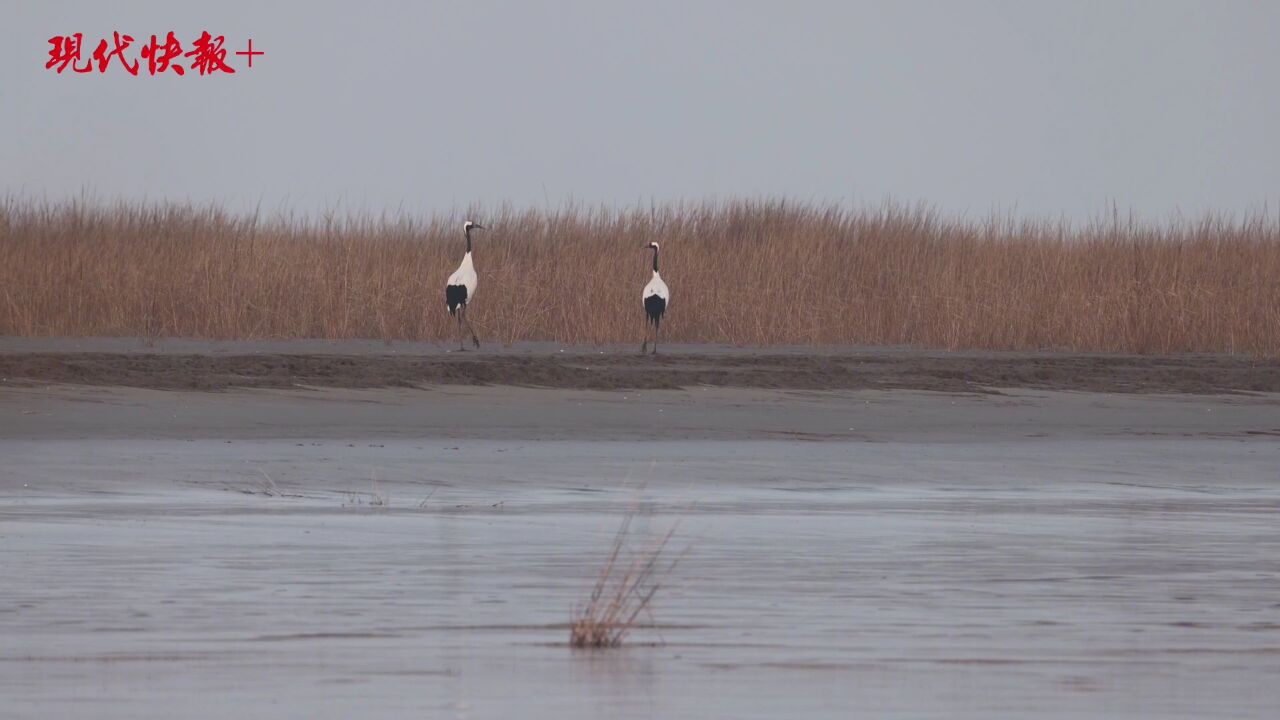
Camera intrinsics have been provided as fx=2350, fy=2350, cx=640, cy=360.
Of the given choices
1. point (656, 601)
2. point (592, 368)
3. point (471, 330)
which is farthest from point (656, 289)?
point (656, 601)

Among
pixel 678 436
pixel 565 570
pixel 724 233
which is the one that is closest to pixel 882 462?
pixel 678 436

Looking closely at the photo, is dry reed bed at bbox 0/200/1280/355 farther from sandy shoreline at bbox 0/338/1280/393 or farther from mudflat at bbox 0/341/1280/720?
mudflat at bbox 0/341/1280/720

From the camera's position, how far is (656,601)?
20.0 feet

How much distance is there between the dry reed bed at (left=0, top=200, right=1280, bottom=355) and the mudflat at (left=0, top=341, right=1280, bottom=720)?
7610 mm

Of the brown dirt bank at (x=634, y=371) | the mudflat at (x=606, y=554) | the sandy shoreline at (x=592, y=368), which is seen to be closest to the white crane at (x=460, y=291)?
the sandy shoreline at (x=592, y=368)

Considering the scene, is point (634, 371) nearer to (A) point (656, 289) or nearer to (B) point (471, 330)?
(A) point (656, 289)

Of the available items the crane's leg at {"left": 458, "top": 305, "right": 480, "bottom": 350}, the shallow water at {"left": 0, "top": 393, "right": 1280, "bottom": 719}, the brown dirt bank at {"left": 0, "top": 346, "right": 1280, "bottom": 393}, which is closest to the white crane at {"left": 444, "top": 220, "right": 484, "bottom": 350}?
the crane's leg at {"left": 458, "top": 305, "right": 480, "bottom": 350}

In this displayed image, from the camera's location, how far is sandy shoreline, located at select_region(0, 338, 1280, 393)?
16266mm

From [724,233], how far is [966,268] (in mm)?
3034

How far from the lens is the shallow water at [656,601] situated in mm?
4605

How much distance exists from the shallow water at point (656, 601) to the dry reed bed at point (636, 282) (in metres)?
10.7

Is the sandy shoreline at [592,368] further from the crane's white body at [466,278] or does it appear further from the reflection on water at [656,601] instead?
the reflection on water at [656,601]

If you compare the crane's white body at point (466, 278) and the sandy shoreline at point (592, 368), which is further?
the crane's white body at point (466, 278)

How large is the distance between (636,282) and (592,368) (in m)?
5.96
